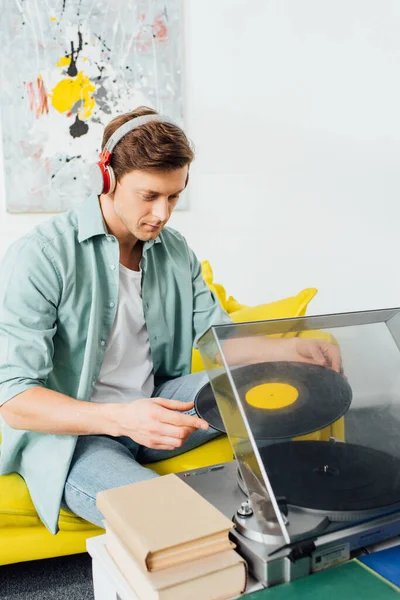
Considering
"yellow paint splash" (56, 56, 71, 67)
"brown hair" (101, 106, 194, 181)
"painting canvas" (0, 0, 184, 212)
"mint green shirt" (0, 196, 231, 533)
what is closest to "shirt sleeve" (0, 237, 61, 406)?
"mint green shirt" (0, 196, 231, 533)

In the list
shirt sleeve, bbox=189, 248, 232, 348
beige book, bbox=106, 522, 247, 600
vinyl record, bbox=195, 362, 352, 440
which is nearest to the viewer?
beige book, bbox=106, 522, 247, 600

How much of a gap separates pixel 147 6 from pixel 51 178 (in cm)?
83

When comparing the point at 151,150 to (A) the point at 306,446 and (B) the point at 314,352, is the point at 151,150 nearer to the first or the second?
(B) the point at 314,352

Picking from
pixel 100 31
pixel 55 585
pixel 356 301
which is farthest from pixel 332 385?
pixel 100 31

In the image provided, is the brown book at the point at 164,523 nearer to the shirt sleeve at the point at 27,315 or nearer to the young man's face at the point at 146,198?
the shirt sleeve at the point at 27,315

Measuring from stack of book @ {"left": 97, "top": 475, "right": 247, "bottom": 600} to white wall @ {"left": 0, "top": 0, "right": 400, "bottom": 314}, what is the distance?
190cm

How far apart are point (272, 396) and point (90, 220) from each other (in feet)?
2.25

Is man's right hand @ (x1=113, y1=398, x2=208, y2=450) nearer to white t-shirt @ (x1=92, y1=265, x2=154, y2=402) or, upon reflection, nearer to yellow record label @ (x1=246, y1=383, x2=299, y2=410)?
yellow record label @ (x1=246, y1=383, x2=299, y2=410)

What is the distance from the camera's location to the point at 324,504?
28.3 inches

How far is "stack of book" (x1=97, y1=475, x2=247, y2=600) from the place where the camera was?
0.67m

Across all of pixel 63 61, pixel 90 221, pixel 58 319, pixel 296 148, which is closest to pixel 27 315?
pixel 58 319

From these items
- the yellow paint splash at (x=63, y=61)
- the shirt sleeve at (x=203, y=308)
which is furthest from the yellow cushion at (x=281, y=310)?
the yellow paint splash at (x=63, y=61)

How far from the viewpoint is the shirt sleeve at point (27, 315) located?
1136 mm

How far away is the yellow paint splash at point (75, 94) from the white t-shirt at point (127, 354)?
4.21 feet
